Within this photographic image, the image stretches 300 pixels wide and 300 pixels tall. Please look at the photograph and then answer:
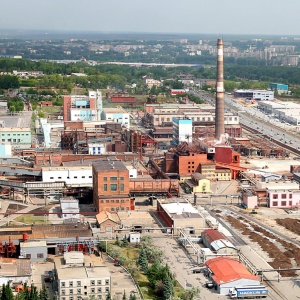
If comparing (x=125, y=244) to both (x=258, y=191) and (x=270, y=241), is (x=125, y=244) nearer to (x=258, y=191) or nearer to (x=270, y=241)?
(x=270, y=241)

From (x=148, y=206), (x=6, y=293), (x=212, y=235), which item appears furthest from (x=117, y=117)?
(x=6, y=293)

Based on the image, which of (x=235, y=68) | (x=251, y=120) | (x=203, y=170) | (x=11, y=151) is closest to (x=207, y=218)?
(x=203, y=170)

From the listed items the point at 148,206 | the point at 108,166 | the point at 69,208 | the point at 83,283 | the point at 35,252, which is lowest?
the point at 148,206

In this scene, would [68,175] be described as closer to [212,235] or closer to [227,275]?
[212,235]

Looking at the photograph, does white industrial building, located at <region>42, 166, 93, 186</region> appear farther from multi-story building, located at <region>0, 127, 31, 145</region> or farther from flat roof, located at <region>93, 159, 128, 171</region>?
multi-story building, located at <region>0, 127, 31, 145</region>

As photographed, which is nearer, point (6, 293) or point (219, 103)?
point (6, 293)

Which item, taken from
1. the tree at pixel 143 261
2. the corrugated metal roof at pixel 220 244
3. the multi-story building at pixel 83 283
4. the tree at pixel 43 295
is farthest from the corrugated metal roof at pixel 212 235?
the tree at pixel 43 295
